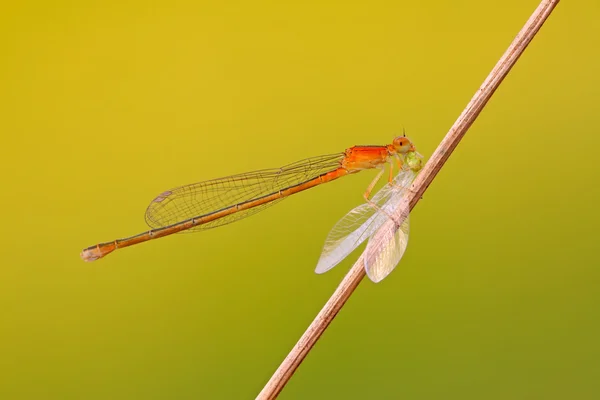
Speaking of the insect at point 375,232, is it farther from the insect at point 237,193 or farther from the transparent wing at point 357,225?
the insect at point 237,193

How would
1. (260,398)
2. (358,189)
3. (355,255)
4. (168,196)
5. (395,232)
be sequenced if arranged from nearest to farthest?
(260,398)
(355,255)
(395,232)
(168,196)
(358,189)

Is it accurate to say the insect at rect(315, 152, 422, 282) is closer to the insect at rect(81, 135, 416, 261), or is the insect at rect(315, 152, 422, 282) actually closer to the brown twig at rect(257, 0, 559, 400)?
the brown twig at rect(257, 0, 559, 400)

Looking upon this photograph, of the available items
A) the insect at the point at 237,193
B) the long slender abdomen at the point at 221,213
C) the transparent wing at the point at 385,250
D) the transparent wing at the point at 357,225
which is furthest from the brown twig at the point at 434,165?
the long slender abdomen at the point at 221,213

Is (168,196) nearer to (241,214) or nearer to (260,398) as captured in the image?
(241,214)

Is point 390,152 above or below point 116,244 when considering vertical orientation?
below

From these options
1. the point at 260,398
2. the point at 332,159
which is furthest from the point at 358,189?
the point at 260,398
